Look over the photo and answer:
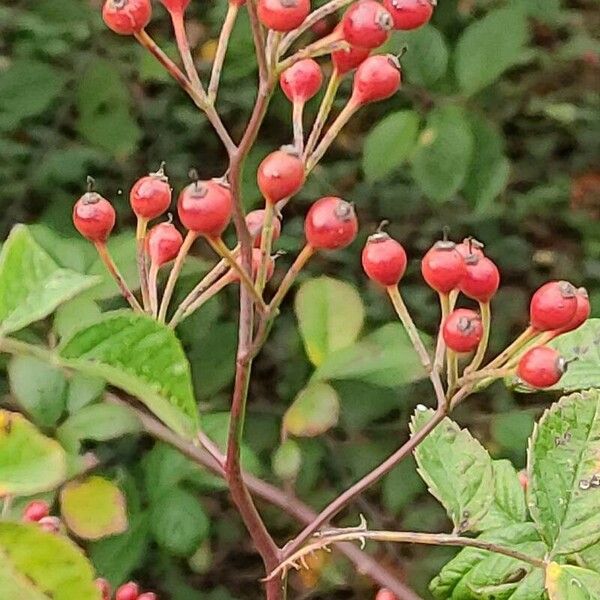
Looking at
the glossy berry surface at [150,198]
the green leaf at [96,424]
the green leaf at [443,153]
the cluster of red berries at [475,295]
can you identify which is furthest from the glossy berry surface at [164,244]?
the green leaf at [443,153]

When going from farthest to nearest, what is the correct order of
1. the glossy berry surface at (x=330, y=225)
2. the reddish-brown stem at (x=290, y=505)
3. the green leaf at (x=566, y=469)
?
the reddish-brown stem at (x=290, y=505)
the green leaf at (x=566, y=469)
the glossy berry surface at (x=330, y=225)

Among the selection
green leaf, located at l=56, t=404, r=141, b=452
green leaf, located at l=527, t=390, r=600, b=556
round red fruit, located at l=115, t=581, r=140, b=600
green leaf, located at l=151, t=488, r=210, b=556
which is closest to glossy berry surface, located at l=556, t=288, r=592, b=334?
green leaf, located at l=527, t=390, r=600, b=556

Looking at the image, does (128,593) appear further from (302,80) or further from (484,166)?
(484,166)

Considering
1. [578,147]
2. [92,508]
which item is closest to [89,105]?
[92,508]

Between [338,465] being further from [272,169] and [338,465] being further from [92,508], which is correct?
[272,169]

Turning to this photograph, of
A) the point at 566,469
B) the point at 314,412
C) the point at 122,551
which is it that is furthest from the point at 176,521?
the point at 566,469

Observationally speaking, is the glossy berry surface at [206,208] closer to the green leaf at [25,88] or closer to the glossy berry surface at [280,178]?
the glossy berry surface at [280,178]

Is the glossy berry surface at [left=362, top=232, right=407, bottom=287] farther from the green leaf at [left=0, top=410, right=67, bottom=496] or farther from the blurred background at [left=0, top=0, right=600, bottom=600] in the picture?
the blurred background at [left=0, top=0, right=600, bottom=600]
